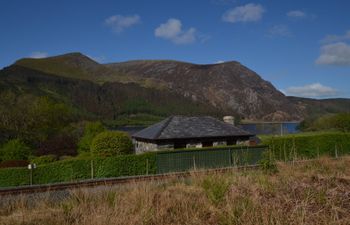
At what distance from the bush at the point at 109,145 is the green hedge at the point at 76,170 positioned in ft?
17.6

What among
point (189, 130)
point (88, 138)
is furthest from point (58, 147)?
point (189, 130)

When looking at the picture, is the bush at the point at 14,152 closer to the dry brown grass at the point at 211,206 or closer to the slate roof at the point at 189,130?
the slate roof at the point at 189,130

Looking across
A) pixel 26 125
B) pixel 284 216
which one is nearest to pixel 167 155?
pixel 284 216

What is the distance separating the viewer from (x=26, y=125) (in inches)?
1553

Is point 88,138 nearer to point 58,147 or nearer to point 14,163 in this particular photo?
point 58,147

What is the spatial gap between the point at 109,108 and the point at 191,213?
591ft

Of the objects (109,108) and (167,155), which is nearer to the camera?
(167,155)

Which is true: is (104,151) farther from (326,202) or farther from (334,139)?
(326,202)

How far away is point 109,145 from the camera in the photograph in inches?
1051

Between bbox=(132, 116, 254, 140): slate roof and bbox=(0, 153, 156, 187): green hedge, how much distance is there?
219 inches

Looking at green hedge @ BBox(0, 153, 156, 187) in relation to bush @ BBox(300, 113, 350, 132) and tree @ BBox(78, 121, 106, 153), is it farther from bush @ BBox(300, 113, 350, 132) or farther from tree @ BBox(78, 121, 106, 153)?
bush @ BBox(300, 113, 350, 132)

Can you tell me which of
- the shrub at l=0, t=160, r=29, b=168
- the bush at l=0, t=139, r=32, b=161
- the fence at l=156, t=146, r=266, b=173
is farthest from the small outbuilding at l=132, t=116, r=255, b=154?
the bush at l=0, t=139, r=32, b=161

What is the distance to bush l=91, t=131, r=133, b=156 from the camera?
2648 cm

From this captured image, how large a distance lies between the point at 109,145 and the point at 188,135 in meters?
6.19
